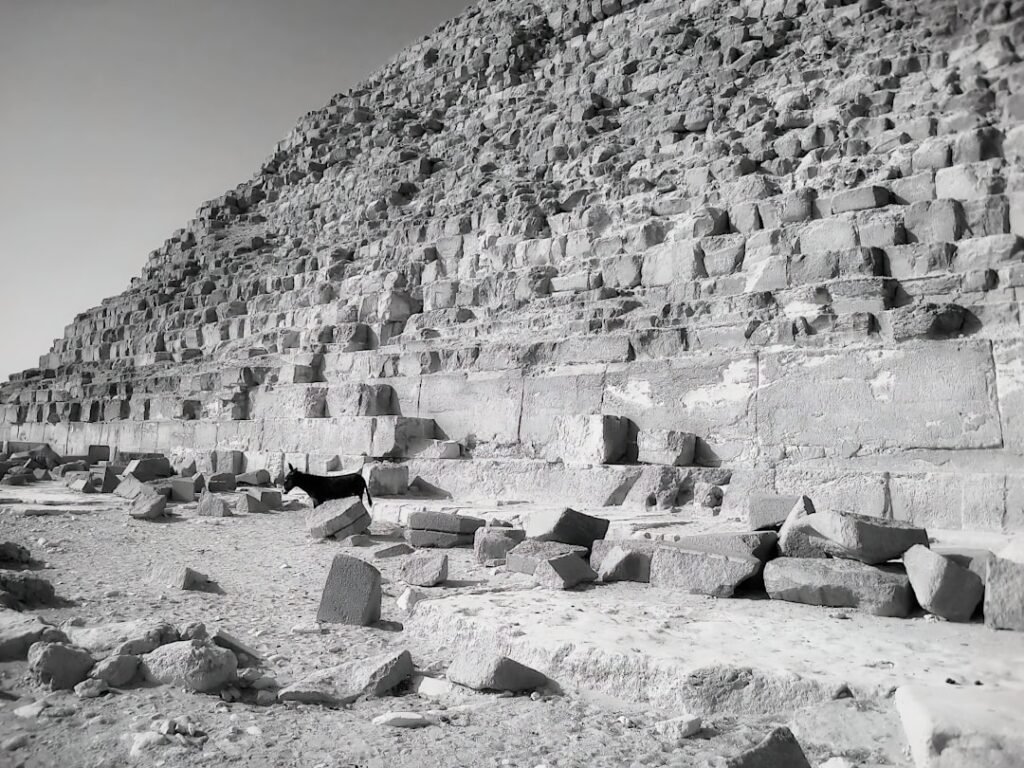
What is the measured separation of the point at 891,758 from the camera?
2.16 metres

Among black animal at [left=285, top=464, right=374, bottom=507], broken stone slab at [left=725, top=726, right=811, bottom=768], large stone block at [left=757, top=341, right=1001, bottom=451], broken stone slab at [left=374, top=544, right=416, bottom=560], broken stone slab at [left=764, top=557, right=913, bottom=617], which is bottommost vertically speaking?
broken stone slab at [left=374, top=544, right=416, bottom=560]

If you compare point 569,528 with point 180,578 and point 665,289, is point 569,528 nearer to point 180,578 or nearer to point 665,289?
point 180,578

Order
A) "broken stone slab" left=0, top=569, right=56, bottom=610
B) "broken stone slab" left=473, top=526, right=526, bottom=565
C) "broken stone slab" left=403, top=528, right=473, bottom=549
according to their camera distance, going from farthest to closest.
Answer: "broken stone slab" left=403, top=528, right=473, bottom=549
"broken stone slab" left=473, top=526, right=526, bottom=565
"broken stone slab" left=0, top=569, right=56, bottom=610

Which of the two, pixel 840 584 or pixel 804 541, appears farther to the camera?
pixel 804 541

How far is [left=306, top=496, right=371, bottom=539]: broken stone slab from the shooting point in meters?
6.36

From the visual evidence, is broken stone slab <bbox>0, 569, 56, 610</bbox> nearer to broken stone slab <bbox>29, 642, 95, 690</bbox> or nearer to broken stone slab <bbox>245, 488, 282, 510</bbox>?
broken stone slab <bbox>29, 642, 95, 690</bbox>

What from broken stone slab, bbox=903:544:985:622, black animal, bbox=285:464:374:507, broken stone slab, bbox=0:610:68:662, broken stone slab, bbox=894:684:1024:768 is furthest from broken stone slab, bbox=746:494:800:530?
black animal, bbox=285:464:374:507

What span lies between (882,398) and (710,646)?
376 centimetres

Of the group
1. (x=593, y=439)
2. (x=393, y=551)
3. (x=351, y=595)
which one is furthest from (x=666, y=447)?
(x=351, y=595)

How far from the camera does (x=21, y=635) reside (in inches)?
116

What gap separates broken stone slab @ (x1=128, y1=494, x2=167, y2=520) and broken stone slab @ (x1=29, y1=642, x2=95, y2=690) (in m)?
5.37

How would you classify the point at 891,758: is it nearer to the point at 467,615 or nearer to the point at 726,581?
the point at 726,581

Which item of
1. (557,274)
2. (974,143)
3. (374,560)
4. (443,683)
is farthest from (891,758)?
(557,274)

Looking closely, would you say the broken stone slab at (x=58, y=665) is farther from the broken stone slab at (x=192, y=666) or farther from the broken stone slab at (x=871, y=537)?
the broken stone slab at (x=871, y=537)
